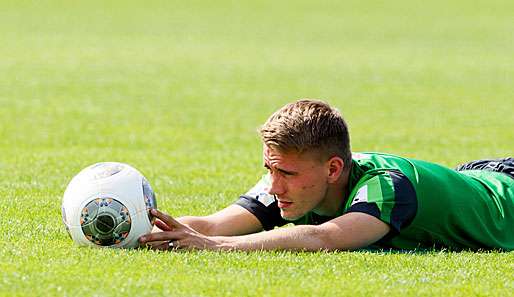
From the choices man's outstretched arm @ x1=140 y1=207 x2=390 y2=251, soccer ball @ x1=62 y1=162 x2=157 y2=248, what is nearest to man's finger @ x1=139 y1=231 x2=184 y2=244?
man's outstretched arm @ x1=140 y1=207 x2=390 y2=251

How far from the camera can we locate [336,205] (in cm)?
799

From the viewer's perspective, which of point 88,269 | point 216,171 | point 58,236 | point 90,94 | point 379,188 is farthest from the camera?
point 90,94

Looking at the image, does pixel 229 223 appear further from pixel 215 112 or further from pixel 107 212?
pixel 215 112

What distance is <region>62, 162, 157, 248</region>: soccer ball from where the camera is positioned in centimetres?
774

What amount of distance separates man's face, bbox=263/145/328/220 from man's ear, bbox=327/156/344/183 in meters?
0.03

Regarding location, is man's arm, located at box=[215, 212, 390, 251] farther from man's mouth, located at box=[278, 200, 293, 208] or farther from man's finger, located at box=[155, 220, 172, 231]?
man's finger, located at box=[155, 220, 172, 231]

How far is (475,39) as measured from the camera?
43.9m

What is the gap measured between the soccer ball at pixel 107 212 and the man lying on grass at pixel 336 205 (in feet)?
0.39

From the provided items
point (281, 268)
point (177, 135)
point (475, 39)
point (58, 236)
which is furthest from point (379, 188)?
point (475, 39)

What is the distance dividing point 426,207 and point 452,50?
32165 mm

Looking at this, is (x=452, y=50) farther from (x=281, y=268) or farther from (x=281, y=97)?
(x=281, y=268)

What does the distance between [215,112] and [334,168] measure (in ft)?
46.7

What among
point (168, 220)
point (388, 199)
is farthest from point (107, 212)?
point (388, 199)

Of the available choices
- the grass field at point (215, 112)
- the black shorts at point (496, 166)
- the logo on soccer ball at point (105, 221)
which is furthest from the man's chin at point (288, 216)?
the black shorts at point (496, 166)
